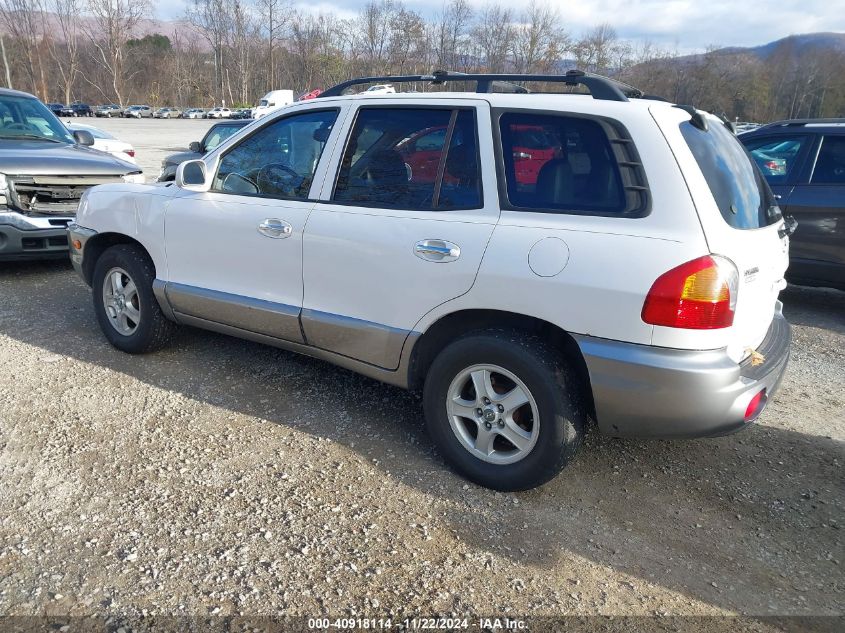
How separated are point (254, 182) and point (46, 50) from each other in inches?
4064

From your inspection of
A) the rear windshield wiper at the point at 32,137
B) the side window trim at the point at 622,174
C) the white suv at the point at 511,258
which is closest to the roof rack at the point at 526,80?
the white suv at the point at 511,258

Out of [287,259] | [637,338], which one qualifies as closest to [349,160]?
[287,259]

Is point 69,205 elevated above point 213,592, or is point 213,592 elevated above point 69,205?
point 69,205

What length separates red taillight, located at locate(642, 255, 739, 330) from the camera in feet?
8.32

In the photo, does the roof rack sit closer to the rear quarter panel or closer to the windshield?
the rear quarter panel

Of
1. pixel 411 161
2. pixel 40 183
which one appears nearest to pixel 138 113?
pixel 40 183

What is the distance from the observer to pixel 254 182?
12.8 feet

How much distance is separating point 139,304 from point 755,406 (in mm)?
3862

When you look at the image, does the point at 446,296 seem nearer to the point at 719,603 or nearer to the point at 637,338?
the point at 637,338

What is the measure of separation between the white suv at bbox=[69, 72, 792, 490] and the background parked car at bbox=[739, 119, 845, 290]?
3.05 metres

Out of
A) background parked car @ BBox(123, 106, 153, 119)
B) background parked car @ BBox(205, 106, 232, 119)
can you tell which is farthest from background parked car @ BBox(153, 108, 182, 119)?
background parked car @ BBox(205, 106, 232, 119)

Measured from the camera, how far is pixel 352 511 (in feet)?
9.64

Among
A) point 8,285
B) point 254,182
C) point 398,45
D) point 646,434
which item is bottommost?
point 8,285

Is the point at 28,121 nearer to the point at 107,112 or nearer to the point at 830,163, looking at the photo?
the point at 830,163
